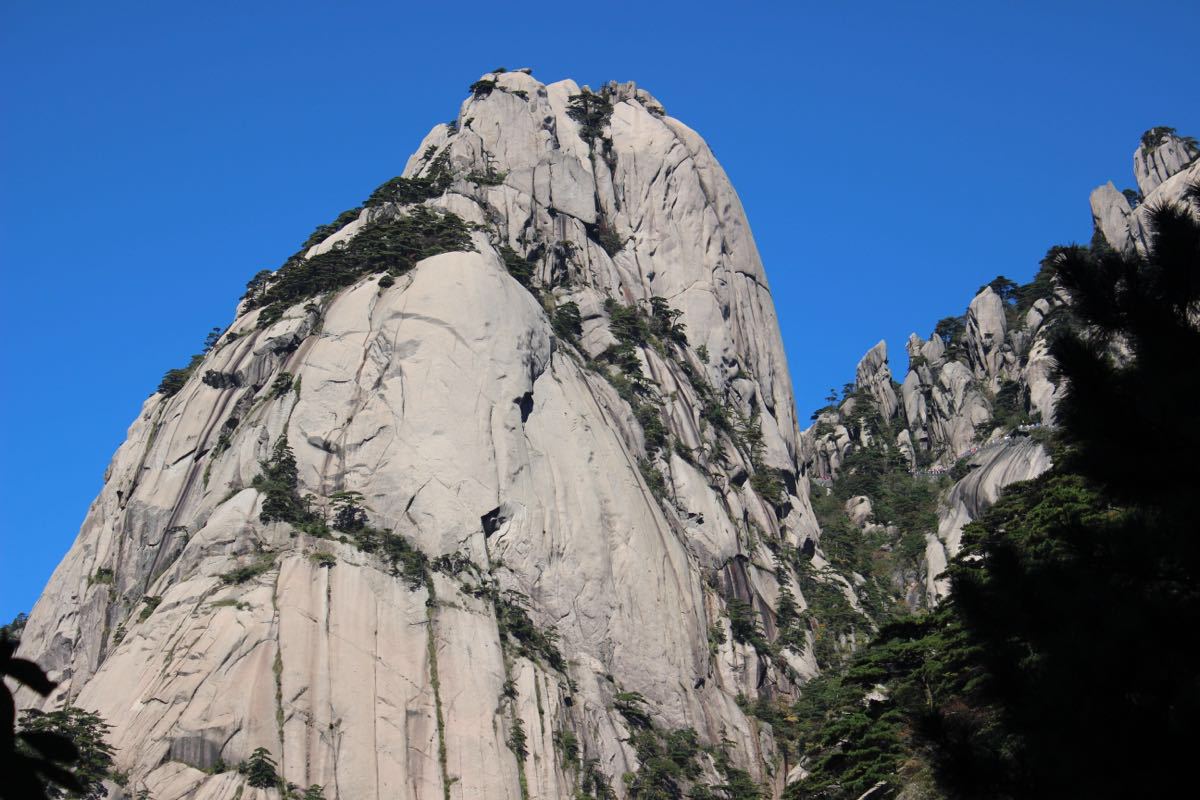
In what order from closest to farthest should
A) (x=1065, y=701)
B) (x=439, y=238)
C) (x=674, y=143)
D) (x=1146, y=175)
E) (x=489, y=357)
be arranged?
(x=1065, y=701)
(x=489, y=357)
(x=439, y=238)
(x=674, y=143)
(x=1146, y=175)

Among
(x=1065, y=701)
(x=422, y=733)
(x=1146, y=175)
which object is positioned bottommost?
(x=1065, y=701)

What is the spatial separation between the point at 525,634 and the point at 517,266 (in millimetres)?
29489

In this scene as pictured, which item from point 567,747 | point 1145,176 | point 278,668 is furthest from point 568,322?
point 1145,176

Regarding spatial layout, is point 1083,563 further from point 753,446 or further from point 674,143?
point 674,143

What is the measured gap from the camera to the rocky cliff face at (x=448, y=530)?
53531mm

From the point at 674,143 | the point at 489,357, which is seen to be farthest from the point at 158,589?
the point at 674,143

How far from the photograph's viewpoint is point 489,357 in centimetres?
7006

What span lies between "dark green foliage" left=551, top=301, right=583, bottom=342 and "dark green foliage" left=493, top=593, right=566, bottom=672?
2354cm

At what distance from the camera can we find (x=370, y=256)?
76.8 m

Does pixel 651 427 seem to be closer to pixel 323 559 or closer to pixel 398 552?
pixel 398 552

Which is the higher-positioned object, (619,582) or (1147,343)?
(619,582)

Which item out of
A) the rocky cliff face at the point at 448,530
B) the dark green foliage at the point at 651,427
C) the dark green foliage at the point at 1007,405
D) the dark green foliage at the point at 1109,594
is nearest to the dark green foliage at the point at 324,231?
the rocky cliff face at the point at 448,530

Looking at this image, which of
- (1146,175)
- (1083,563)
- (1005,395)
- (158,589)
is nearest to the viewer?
(1083,563)

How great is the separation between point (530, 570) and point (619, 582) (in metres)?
5.10
